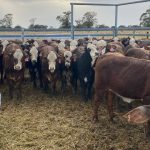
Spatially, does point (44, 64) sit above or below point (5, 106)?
above

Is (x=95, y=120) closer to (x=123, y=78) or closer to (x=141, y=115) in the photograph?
(x=123, y=78)

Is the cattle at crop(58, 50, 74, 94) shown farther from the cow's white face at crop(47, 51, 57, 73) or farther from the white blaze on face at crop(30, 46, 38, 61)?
the white blaze on face at crop(30, 46, 38, 61)

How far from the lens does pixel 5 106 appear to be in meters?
8.21

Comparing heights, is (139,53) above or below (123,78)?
above

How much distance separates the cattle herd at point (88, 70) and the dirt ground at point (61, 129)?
37 cm

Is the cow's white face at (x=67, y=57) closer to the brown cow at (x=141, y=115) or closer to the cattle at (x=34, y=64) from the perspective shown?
the cattle at (x=34, y=64)

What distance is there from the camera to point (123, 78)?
6.43 meters

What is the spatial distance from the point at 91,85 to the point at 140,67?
320 cm

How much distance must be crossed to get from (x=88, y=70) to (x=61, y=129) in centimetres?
305

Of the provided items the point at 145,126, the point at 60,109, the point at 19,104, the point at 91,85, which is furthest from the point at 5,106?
the point at 145,126

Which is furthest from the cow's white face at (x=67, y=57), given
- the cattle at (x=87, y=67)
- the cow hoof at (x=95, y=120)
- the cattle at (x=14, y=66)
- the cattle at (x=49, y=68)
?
the cow hoof at (x=95, y=120)

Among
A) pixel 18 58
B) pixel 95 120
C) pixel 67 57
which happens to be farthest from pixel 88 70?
pixel 95 120

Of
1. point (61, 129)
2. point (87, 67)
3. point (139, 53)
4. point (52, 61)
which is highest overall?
point (139, 53)

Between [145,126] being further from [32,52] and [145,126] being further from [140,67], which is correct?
[32,52]
